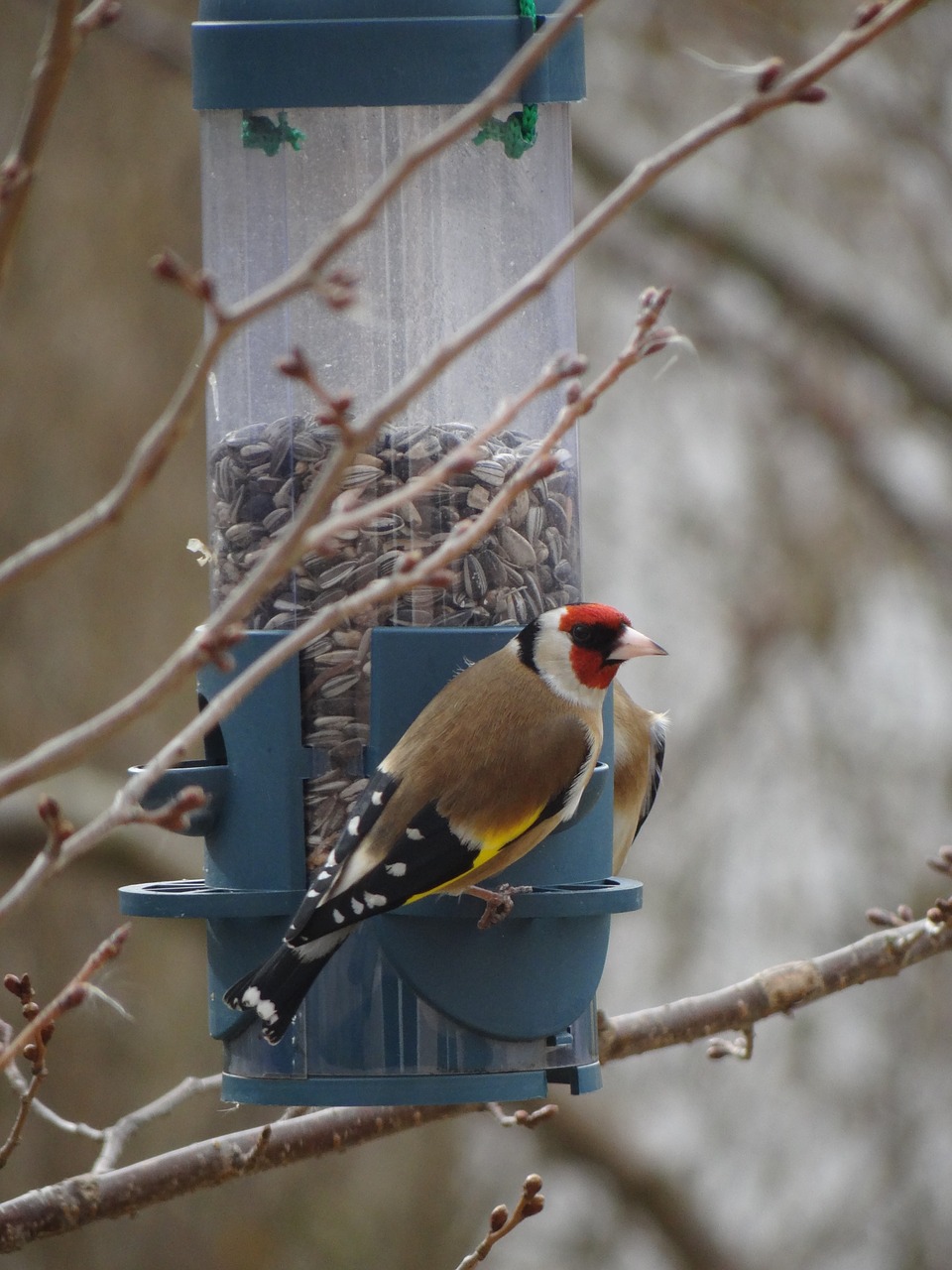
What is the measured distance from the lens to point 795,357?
843 centimetres

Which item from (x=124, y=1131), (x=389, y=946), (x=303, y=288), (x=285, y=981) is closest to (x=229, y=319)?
(x=303, y=288)

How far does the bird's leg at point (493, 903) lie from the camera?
10.9 feet

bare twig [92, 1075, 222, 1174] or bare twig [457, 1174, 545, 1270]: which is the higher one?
bare twig [457, 1174, 545, 1270]

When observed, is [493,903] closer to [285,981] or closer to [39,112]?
[285,981]

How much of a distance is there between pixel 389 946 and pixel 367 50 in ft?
5.61

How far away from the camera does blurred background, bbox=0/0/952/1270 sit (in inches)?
320

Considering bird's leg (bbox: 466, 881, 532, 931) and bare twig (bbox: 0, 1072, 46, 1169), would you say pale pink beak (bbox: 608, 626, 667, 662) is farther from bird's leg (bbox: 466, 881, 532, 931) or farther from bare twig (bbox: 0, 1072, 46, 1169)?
bare twig (bbox: 0, 1072, 46, 1169)

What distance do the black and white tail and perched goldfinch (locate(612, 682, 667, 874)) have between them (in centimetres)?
108

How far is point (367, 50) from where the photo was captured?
10.9 feet

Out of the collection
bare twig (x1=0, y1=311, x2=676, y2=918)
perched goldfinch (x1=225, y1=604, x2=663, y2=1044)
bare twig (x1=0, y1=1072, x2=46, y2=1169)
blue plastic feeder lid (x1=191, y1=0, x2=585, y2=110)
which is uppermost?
blue plastic feeder lid (x1=191, y1=0, x2=585, y2=110)

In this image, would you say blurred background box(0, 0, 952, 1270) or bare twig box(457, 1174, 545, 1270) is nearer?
bare twig box(457, 1174, 545, 1270)

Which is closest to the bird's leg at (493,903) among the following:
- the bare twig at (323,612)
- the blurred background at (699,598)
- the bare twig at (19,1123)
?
the bare twig at (19,1123)

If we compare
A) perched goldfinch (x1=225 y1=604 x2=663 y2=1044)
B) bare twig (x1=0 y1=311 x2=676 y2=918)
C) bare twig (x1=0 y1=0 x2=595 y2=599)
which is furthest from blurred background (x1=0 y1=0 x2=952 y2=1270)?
bare twig (x1=0 y1=0 x2=595 y2=599)

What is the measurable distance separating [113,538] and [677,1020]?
5.03 m
